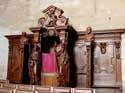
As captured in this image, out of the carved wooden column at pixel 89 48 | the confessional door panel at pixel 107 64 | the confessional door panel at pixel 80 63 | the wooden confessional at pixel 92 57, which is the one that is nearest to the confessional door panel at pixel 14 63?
the wooden confessional at pixel 92 57

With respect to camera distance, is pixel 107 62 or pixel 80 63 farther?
pixel 80 63

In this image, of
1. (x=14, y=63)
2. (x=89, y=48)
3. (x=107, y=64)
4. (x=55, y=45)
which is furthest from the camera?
(x=14, y=63)

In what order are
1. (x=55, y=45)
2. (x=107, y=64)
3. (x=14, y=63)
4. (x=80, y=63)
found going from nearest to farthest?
(x=107, y=64), (x=80, y=63), (x=55, y=45), (x=14, y=63)

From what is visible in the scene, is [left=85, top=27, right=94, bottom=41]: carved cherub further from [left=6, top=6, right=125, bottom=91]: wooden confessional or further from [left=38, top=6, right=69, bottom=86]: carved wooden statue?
[left=38, top=6, right=69, bottom=86]: carved wooden statue

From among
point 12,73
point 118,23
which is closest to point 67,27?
point 118,23

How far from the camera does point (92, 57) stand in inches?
217

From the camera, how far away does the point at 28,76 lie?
230 inches

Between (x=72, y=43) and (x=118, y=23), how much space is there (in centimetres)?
111

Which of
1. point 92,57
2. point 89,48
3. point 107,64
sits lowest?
point 107,64

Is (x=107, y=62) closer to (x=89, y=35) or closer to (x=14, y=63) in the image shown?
(x=89, y=35)

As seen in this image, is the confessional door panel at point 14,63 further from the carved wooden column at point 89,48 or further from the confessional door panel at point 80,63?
the carved wooden column at point 89,48

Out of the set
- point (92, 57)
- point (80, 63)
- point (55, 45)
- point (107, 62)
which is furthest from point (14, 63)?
point (107, 62)

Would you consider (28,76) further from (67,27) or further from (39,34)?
(67,27)

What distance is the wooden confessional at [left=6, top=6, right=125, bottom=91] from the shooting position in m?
5.32
